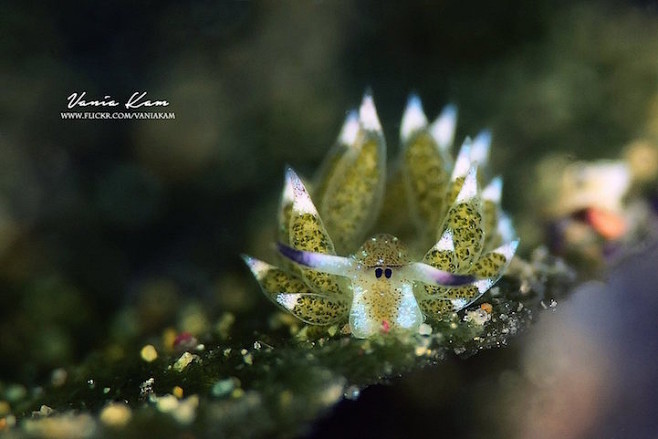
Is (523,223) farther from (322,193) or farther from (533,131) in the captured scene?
(322,193)

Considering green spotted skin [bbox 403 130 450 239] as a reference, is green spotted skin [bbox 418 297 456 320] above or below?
below

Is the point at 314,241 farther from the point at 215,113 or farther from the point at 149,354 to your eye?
the point at 215,113

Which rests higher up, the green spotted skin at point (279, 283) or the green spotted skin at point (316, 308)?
the green spotted skin at point (279, 283)

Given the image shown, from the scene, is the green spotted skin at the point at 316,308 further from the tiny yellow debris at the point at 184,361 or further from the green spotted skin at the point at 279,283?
the tiny yellow debris at the point at 184,361

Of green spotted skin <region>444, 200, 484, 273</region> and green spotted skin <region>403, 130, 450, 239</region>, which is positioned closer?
green spotted skin <region>444, 200, 484, 273</region>

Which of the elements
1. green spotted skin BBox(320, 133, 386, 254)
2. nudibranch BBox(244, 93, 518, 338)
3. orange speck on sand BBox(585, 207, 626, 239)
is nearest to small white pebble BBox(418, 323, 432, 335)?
nudibranch BBox(244, 93, 518, 338)

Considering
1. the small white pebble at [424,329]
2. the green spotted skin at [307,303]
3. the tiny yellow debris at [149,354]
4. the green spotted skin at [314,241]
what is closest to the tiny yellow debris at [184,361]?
the tiny yellow debris at [149,354]
